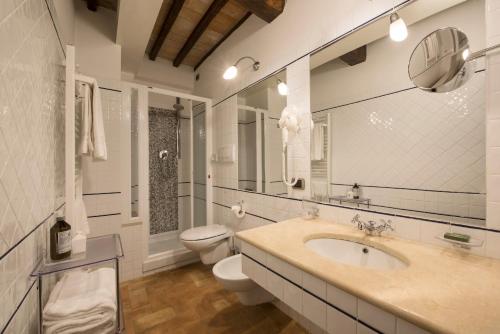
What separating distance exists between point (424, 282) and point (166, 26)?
273 centimetres

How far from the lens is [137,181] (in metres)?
2.18

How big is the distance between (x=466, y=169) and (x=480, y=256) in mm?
341

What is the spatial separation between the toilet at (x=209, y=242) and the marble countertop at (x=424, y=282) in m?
1.11

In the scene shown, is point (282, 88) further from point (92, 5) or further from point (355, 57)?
point (92, 5)

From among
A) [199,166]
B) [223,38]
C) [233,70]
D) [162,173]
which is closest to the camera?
[233,70]

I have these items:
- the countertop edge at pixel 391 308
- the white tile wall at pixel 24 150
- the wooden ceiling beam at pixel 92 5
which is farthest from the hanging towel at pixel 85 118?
the countertop edge at pixel 391 308

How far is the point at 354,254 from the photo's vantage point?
105 cm

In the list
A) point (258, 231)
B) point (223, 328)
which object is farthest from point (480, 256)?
point (223, 328)

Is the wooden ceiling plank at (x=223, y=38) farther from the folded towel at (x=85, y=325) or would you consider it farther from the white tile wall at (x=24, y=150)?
the folded towel at (x=85, y=325)

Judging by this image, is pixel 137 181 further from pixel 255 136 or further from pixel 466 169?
pixel 466 169

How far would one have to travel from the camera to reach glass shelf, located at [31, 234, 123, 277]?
0.86 m

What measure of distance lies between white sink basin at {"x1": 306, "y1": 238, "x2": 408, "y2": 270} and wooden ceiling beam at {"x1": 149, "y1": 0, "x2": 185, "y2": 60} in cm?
222

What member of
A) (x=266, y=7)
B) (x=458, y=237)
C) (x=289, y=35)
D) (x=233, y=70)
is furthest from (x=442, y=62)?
(x=233, y=70)

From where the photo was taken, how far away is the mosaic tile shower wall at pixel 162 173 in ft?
9.59
